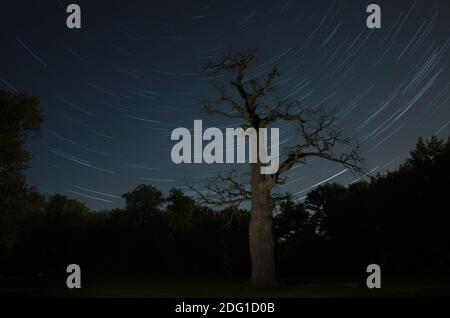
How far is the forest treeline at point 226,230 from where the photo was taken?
93.9 feet

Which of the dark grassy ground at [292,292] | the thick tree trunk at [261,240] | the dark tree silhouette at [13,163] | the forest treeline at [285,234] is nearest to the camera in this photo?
the dark grassy ground at [292,292]

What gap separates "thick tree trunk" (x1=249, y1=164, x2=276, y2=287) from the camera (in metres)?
20.1

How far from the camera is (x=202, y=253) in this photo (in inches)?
1811

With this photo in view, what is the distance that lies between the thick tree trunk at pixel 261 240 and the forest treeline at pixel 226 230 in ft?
5.10

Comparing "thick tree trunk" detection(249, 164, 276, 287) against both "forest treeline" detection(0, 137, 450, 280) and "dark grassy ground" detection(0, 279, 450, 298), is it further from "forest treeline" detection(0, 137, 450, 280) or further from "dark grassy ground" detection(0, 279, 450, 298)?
"forest treeline" detection(0, 137, 450, 280)

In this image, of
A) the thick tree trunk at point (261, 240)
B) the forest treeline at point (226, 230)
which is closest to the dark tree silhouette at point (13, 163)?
the forest treeline at point (226, 230)

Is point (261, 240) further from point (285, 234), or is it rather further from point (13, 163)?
point (285, 234)

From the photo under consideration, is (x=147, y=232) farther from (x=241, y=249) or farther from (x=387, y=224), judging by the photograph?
(x=387, y=224)

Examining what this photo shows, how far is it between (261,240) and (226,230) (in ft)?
84.2

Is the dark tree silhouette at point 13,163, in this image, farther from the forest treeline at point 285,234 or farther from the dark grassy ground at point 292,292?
the dark grassy ground at point 292,292

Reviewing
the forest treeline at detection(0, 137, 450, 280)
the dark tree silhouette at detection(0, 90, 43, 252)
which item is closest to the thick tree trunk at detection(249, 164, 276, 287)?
the forest treeline at detection(0, 137, 450, 280)
